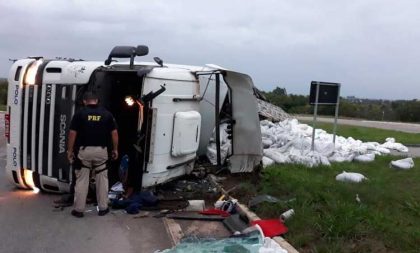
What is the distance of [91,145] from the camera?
25.3 ft

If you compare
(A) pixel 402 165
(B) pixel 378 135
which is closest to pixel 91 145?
(A) pixel 402 165

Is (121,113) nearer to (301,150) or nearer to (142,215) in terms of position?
(142,215)

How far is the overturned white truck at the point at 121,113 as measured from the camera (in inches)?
325

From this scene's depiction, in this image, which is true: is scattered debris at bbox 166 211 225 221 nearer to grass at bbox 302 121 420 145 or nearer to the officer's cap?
the officer's cap

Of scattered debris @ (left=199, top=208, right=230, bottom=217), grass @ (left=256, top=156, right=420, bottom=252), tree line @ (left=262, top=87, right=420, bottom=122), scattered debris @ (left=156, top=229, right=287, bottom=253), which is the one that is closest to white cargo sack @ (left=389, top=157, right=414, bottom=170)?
grass @ (left=256, top=156, right=420, bottom=252)

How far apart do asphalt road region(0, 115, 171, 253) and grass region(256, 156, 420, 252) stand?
1.60 meters

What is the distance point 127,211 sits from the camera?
7777 mm

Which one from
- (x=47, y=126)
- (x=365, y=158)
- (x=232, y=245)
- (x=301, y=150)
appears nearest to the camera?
(x=232, y=245)

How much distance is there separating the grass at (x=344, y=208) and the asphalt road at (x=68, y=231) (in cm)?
160

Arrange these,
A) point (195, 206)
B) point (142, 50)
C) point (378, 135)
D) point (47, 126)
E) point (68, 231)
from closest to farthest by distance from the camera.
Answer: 1. point (68, 231)
2. point (195, 206)
3. point (47, 126)
4. point (142, 50)
5. point (378, 135)

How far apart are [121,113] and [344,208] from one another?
4493 millimetres

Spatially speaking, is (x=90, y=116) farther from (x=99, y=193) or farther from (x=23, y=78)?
(x=23, y=78)

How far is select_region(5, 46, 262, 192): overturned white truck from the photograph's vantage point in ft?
27.1

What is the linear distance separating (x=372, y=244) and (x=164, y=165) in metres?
3.79
